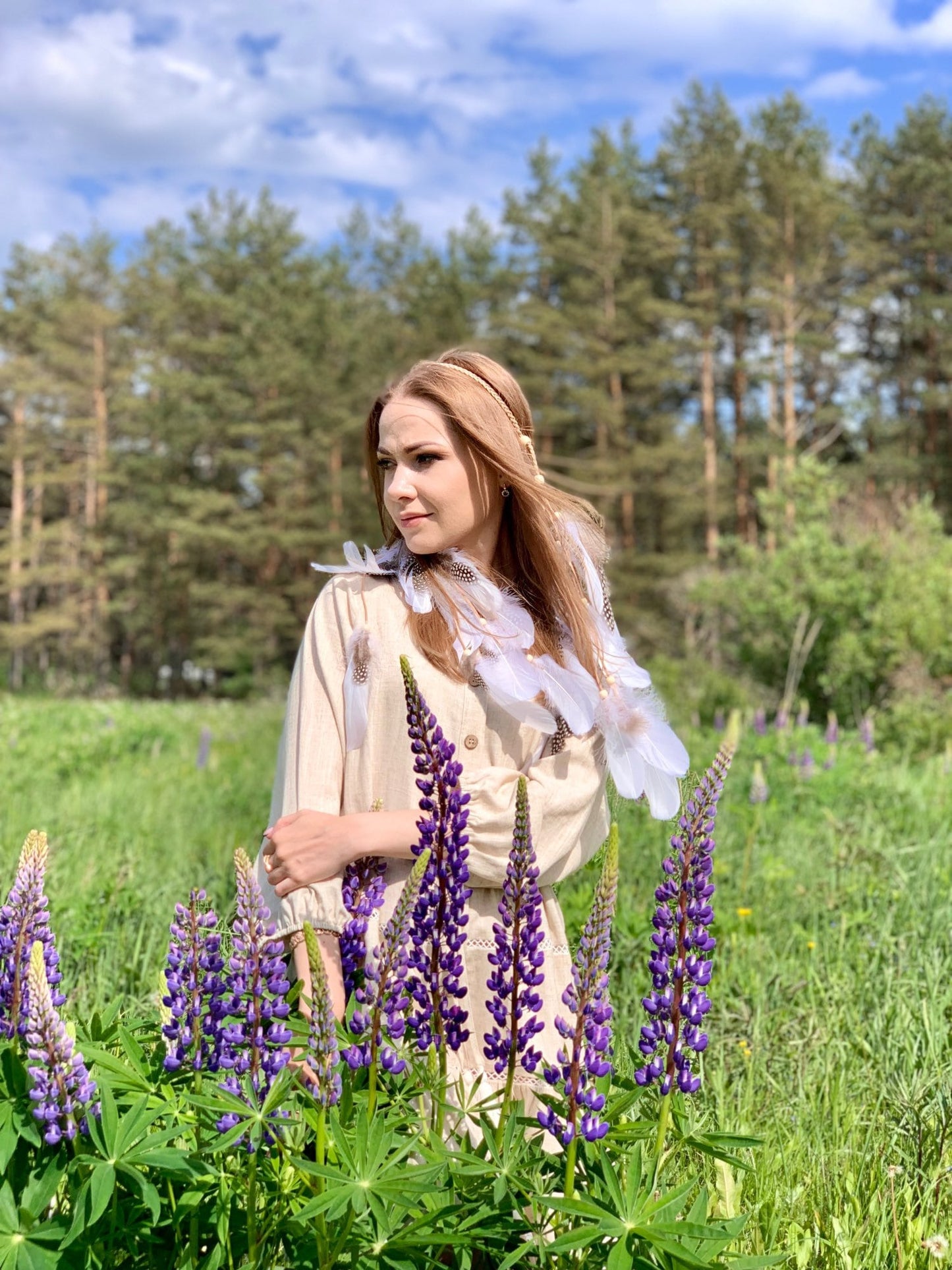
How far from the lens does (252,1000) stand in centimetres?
135

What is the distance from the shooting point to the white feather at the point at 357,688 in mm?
2064

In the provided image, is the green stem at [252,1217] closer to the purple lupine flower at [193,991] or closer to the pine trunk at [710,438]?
the purple lupine flower at [193,991]

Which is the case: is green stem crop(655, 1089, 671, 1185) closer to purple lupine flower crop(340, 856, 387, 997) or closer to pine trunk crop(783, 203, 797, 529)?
purple lupine flower crop(340, 856, 387, 997)

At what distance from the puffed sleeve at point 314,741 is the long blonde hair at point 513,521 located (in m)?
0.18

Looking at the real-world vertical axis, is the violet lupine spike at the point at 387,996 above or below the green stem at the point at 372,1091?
above

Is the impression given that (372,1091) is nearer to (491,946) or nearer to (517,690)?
(491,946)

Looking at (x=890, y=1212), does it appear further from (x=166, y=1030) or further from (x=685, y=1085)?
(x=166, y=1030)

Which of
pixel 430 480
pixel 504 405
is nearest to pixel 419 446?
pixel 430 480

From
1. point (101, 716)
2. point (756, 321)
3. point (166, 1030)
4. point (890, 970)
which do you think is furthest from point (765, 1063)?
point (756, 321)

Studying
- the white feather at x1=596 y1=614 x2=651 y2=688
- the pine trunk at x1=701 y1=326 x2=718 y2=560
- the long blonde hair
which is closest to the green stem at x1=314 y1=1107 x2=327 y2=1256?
the long blonde hair

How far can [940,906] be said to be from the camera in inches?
151

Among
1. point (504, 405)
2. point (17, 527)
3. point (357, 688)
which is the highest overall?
point (17, 527)

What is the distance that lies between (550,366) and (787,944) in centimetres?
2637

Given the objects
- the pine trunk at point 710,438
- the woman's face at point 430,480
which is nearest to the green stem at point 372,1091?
the woman's face at point 430,480
